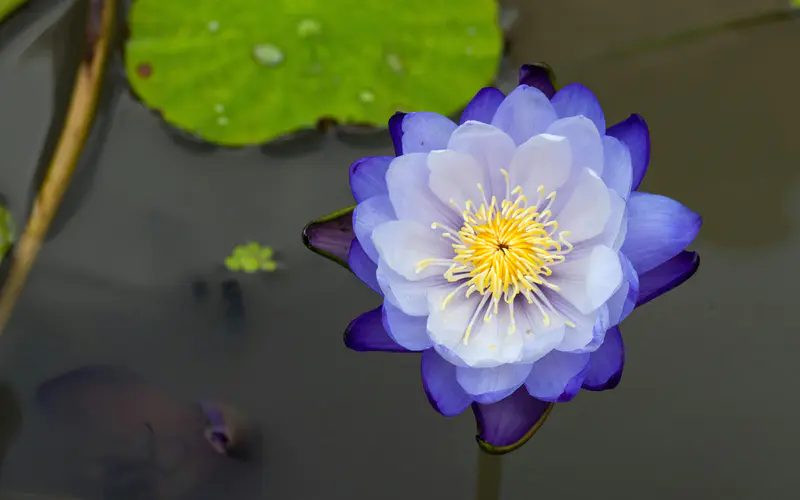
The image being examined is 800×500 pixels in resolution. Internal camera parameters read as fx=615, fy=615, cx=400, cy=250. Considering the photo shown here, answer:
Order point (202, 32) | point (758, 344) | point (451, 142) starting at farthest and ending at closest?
1. point (202, 32)
2. point (758, 344)
3. point (451, 142)

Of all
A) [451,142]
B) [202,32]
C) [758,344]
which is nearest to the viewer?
[451,142]

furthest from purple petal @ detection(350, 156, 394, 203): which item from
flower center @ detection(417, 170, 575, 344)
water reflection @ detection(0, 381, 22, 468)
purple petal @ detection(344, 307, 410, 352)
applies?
water reflection @ detection(0, 381, 22, 468)

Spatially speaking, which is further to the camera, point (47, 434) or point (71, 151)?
point (71, 151)

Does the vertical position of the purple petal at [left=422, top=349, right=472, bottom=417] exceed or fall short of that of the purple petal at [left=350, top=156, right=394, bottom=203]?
it falls short

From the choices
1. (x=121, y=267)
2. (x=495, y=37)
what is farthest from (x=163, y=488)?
(x=495, y=37)

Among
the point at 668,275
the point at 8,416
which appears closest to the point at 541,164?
the point at 668,275

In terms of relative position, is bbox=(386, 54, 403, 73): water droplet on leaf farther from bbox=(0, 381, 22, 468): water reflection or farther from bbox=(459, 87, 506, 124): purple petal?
bbox=(0, 381, 22, 468): water reflection

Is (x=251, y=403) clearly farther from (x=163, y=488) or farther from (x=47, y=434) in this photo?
(x=47, y=434)

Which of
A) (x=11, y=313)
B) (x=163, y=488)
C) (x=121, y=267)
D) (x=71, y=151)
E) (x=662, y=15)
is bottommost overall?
(x=163, y=488)
